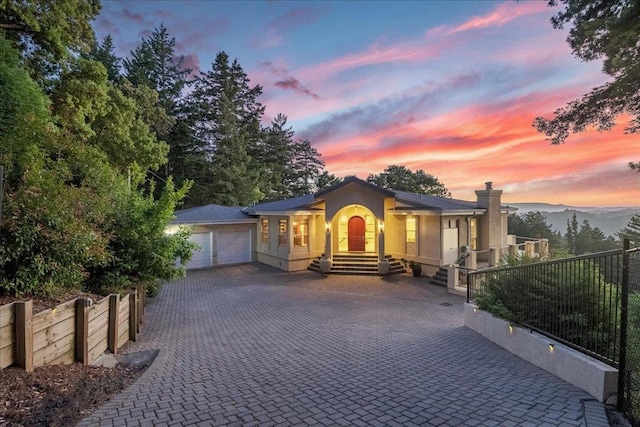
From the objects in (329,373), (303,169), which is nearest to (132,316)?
(329,373)

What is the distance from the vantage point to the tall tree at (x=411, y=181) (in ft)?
112

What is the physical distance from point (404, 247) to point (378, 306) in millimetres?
7009

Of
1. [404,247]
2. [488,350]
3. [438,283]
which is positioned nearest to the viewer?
[488,350]

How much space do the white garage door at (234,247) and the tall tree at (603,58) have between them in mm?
16684

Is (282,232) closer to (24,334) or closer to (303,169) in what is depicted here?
(24,334)

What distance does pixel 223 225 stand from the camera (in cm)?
1991

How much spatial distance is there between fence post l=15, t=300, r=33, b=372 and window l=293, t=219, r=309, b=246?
14.1m

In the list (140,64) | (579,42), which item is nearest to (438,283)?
(579,42)

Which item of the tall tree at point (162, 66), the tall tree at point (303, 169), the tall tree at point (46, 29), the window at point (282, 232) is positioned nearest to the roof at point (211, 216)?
the window at point (282, 232)

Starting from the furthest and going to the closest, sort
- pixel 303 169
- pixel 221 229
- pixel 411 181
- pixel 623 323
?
pixel 303 169 < pixel 411 181 < pixel 221 229 < pixel 623 323

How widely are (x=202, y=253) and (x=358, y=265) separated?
9508mm

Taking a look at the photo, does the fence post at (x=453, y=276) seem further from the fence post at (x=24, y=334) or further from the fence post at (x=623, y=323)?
the fence post at (x=24, y=334)

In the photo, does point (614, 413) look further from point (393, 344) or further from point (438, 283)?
point (438, 283)

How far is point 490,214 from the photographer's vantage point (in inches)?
651
